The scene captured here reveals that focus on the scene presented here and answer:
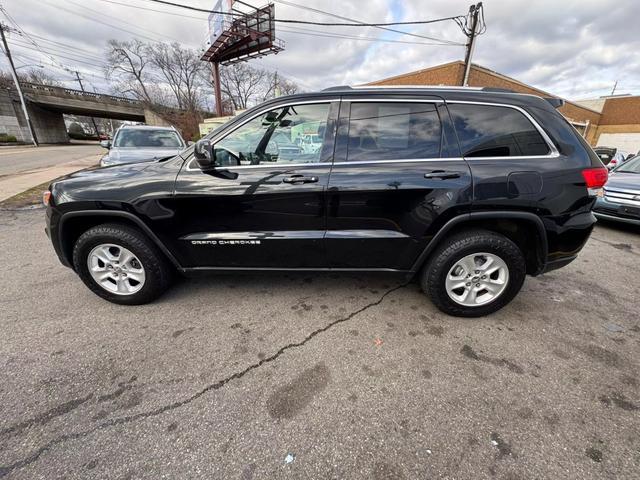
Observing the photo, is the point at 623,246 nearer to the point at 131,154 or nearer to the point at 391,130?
the point at 391,130

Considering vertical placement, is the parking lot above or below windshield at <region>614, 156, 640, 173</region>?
below

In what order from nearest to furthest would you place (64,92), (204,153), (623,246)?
(204,153) < (623,246) < (64,92)

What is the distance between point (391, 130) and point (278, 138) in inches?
37.9

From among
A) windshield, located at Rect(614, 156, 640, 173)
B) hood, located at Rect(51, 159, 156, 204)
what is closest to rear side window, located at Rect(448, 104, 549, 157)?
hood, located at Rect(51, 159, 156, 204)

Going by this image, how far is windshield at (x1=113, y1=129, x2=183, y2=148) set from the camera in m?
7.51

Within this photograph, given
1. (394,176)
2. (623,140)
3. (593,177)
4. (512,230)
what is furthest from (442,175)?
(623,140)

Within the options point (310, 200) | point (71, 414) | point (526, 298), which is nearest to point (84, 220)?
point (71, 414)

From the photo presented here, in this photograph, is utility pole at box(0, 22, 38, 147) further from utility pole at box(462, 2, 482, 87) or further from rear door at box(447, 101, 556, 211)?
rear door at box(447, 101, 556, 211)

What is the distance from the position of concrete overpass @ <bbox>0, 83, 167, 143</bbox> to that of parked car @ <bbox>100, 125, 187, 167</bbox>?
114 feet

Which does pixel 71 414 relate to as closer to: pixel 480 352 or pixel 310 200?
pixel 310 200

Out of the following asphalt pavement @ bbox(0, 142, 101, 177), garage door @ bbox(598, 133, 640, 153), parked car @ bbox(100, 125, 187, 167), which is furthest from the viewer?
garage door @ bbox(598, 133, 640, 153)

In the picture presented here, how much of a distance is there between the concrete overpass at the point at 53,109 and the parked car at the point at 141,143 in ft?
114

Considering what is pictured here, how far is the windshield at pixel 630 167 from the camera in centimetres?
602

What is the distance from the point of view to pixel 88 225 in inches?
105
